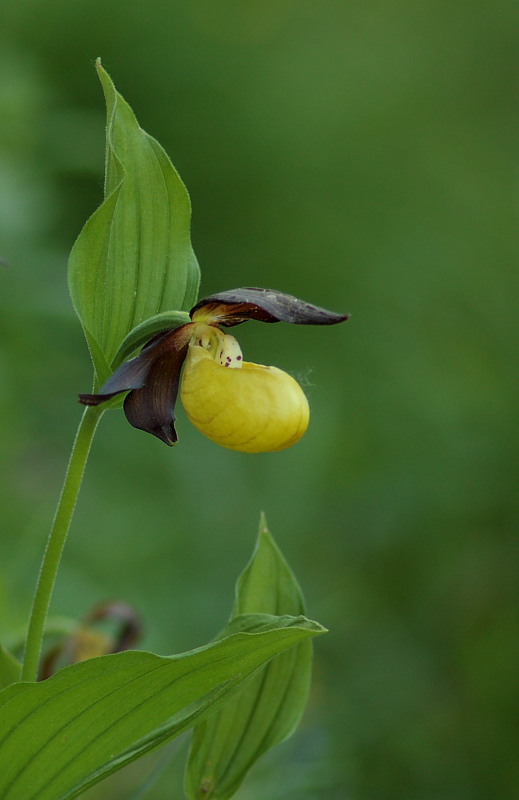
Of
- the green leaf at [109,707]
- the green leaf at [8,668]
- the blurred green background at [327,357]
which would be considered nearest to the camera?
the green leaf at [109,707]

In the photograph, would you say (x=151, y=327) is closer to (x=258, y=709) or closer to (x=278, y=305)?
(x=278, y=305)

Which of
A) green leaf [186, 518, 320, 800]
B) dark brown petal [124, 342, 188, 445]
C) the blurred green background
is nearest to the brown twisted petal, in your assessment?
dark brown petal [124, 342, 188, 445]

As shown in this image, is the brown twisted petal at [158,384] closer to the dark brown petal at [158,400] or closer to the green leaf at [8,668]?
the dark brown petal at [158,400]

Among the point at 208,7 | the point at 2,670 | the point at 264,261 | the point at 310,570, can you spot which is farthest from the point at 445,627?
the point at 208,7

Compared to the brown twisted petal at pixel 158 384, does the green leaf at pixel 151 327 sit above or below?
above

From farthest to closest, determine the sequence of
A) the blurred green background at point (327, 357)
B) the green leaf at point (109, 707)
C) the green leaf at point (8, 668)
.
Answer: the blurred green background at point (327, 357) → the green leaf at point (8, 668) → the green leaf at point (109, 707)

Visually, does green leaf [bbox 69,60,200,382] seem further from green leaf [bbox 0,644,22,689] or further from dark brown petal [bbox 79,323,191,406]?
green leaf [bbox 0,644,22,689]

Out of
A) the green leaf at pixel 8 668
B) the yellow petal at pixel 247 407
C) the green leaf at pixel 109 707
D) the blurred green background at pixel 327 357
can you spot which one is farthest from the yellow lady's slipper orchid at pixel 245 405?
the blurred green background at pixel 327 357

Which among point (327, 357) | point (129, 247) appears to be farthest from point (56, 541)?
point (327, 357)
